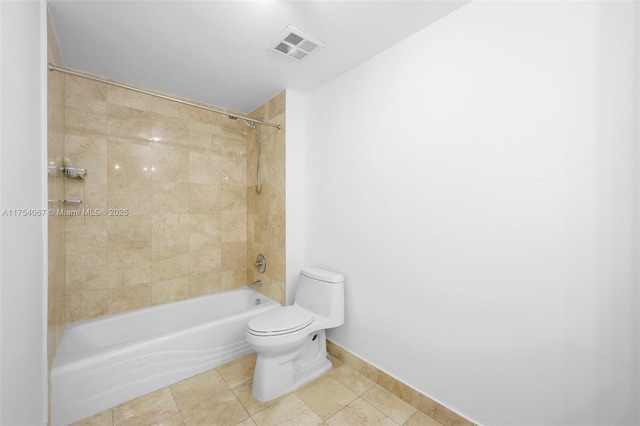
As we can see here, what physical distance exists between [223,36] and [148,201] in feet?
4.88

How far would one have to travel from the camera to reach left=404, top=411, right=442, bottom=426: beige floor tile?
1.42m

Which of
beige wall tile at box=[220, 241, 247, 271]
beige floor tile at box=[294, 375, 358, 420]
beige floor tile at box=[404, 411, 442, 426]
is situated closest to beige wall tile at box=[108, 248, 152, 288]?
beige wall tile at box=[220, 241, 247, 271]

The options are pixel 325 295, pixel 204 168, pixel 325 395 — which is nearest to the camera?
pixel 325 395

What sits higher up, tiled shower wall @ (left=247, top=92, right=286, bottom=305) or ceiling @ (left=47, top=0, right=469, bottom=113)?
ceiling @ (left=47, top=0, right=469, bottom=113)

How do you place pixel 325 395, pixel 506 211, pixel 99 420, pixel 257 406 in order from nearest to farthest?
pixel 506 211, pixel 99 420, pixel 257 406, pixel 325 395

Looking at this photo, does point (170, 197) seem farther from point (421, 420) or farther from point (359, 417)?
point (421, 420)

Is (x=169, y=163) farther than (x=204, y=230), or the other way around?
(x=204, y=230)

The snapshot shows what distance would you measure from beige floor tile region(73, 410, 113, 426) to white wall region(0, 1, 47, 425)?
11.5 inches

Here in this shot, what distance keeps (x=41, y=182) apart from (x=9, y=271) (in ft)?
1.91

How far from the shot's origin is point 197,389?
66.3 inches

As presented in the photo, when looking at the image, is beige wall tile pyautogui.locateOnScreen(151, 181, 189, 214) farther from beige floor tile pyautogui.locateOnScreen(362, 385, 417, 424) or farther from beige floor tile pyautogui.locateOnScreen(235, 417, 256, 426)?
beige floor tile pyautogui.locateOnScreen(362, 385, 417, 424)

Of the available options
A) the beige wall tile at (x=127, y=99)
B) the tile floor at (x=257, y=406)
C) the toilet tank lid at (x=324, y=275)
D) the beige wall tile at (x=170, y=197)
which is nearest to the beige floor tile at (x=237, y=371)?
the tile floor at (x=257, y=406)

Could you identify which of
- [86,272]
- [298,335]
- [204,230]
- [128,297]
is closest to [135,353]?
[128,297]

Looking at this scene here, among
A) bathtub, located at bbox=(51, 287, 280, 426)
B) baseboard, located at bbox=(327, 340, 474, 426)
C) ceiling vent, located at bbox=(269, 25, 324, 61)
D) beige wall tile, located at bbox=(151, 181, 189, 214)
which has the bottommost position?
baseboard, located at bbox=(327, 340, 474, 426)
